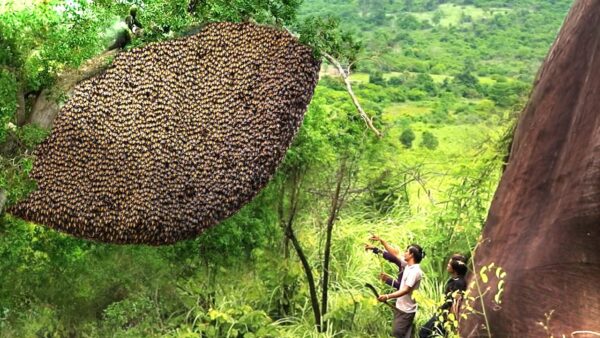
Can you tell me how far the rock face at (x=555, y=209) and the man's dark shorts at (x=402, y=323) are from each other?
35.3 inches

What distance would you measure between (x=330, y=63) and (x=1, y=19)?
285 cm

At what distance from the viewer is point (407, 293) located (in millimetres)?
6824

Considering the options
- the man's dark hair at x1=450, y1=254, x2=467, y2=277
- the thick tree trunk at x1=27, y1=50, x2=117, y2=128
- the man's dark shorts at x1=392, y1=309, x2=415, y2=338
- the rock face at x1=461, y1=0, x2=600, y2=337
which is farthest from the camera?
the man's dark shorts at x1=392, y1=309, x2=415, y2=338

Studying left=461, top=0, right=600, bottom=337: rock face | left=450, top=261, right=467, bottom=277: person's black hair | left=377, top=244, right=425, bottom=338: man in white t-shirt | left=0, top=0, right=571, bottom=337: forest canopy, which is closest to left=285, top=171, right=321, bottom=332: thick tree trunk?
left=0, top=0, right=571, bottom=337: forest canopy

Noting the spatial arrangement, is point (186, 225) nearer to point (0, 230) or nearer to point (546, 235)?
point (0, 230)

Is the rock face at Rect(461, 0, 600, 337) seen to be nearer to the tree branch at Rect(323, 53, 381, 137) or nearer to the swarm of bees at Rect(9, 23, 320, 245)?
the tree branch at Rect(323, 53, 381, 137)

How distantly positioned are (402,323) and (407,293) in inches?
18.6

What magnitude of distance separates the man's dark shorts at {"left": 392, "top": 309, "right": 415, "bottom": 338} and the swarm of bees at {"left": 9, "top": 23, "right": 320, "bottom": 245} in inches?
71.7

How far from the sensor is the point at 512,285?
5.63m

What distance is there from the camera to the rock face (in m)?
4.96

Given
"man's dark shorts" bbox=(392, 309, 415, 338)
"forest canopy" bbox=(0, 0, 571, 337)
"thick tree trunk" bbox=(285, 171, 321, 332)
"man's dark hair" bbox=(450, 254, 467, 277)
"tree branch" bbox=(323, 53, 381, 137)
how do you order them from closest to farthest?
"forest canopy" bbox=(0, 0, 571, 337) → "man's dark hair" bbox=(450, 254, 467, 277) → "tree branch" bbox=(323, 53, 381, 137) → "man's dark shorts" bbox=(392, 309, 415, 338) → "thick tree trunk" bbox=(285, 171, 321, 332)

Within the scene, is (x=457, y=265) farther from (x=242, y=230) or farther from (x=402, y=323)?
(x=242, y=230)

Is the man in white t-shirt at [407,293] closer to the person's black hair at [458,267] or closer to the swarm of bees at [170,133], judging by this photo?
the person's black hair at [458,267]

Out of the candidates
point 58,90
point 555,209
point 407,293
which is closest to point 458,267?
point 407,293
